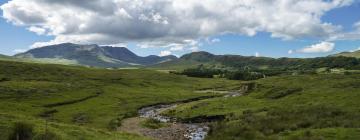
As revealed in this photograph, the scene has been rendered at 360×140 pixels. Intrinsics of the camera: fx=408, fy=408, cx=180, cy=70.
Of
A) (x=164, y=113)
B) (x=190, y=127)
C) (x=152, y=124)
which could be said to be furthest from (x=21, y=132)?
(x=164, y=113)

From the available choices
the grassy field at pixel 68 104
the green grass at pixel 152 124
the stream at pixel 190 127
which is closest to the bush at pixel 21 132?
the grassy field at pixel 68 104

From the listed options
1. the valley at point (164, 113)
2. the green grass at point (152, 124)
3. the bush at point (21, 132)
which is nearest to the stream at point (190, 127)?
the valley at point (164, 113)

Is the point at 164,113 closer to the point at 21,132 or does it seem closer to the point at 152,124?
the point at 152,124

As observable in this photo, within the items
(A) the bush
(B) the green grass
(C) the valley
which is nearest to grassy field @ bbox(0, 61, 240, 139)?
(C) the valley

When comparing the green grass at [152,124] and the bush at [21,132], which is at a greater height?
the bush at [21,132]

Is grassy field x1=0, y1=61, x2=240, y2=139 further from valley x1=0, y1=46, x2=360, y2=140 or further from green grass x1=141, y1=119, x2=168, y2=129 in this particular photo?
green grass x1=141, y1=119, x2=168, y2=129

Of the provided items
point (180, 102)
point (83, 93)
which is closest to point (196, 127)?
point (180, 102)

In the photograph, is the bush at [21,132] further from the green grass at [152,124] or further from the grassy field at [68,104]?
the green grass at [152,124]

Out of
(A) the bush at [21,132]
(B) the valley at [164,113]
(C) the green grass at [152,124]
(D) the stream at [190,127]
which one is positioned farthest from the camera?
(C) the green grass at [152,124]

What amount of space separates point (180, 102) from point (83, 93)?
34.2 meters

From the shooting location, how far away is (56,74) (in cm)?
19712

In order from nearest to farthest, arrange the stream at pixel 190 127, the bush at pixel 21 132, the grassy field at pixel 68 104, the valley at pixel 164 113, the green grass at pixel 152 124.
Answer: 1. the bush at pixel 21 132
2. the valley at pixel 164 113
3. the grassy field at pixel 68 104
4. the stream at pixel 190 127
5. the green grass at pixel 152 124

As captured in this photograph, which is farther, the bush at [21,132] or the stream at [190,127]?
the stream at [190,127]

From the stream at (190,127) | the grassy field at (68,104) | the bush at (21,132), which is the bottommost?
the stream at (190,127)
